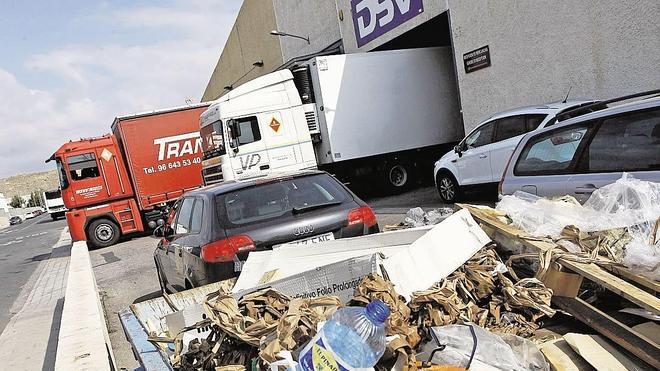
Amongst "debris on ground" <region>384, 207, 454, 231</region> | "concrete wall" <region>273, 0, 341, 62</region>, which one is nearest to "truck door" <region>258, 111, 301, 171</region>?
"concrete wall" <region>273, 0, 341, 62</region>

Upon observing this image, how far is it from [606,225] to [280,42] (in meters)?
21.5

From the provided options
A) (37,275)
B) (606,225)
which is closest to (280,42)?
(37,275)

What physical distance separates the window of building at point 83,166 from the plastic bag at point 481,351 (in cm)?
1464

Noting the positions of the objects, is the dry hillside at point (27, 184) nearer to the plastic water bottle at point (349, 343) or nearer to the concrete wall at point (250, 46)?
the concrete wall at point (250, 46)

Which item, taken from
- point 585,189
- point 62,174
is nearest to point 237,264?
point 585,189

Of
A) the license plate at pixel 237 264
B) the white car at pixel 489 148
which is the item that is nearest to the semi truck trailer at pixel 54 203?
the white car at pixel 489 148

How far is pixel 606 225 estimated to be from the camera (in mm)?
2582

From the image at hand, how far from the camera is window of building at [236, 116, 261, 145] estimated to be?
12422 mm

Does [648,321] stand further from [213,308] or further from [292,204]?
[292,204]

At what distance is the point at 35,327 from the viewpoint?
23.5ft

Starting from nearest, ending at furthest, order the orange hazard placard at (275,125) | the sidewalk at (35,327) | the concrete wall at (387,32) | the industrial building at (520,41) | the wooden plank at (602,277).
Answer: the wooden plank at (602,277) < the sidewalk at (35,327) < the industrial building at (520,41) < the concrete wall at (387,32) < the orange hazard placard at (275,125)

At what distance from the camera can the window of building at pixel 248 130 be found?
12.4 m

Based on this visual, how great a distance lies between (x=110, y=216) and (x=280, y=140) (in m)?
6.11

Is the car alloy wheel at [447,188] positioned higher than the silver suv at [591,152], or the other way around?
the silver suv at [591,152]
